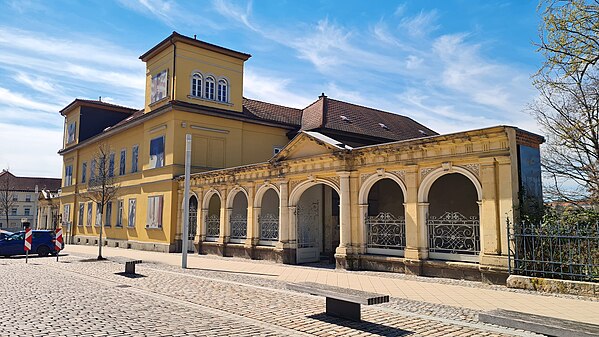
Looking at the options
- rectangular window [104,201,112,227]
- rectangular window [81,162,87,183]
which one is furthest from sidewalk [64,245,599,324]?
rectangular window [81,162,87,183]

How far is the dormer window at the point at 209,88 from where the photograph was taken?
26.3 meters

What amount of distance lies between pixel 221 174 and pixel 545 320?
16.9 m

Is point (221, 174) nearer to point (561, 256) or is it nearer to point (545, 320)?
point (561, 256)

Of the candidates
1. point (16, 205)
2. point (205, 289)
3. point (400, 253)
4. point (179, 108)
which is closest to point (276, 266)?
point (400, 253)

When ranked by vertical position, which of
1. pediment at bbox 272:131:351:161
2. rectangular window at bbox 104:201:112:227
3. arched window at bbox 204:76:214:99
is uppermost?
arched window at bbox 204:76:214:99

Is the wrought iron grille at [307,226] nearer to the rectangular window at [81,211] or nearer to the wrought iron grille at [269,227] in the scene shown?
the wrought iron grille at [269,227]

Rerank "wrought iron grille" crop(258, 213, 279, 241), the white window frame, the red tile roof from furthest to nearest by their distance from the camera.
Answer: the red tile roof
the white window frame
"wrought iron grille" crop(258, 213, 279, 241)

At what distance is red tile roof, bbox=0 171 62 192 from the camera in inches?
2969

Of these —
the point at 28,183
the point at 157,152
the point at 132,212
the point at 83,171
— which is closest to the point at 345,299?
the point at 157,152

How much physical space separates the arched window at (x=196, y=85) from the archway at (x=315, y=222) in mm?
10314

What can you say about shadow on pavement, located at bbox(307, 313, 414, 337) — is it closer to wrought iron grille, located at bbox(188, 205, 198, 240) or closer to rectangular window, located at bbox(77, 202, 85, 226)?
wrought iron grille, located at bbox(188, 205, 198, 240)

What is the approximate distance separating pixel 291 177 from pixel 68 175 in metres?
28.6

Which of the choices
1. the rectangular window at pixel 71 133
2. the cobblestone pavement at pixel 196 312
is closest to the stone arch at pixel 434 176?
the cobblestone pavement at pixel 196 312

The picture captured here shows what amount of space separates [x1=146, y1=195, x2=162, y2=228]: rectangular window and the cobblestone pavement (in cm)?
1237
